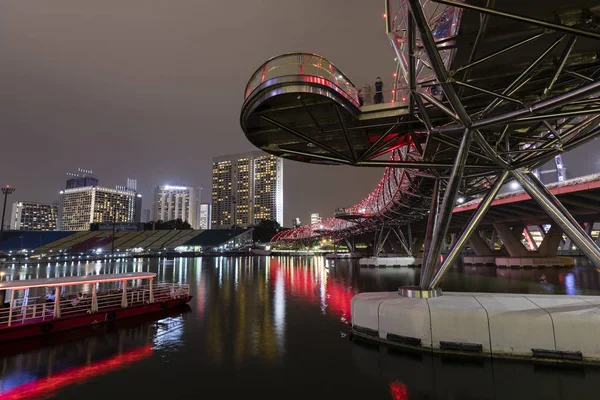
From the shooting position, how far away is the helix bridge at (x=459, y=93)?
938 cm

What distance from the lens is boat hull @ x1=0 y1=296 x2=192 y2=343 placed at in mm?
16094

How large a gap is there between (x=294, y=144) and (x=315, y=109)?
14.9 feet

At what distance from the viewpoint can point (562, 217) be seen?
1392 centimetres

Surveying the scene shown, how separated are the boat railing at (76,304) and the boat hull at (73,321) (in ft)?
1.14

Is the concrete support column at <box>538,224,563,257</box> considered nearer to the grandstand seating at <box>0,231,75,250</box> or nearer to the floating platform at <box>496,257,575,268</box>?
the floating platform at <box>496,257,575,268</box>

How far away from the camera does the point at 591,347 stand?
1095 centimetres

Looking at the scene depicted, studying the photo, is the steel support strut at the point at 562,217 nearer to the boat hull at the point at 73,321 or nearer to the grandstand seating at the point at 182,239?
the boat hull at the point at 73,321

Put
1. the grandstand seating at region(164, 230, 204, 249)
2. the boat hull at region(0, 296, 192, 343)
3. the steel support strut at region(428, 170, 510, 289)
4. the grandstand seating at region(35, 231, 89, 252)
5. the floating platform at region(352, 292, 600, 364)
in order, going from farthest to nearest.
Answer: the grandstand seating at region(164, 230, 204, 249) < the grandstand seating at region(35, 231, 89, 252) < the boat hull at region(0, 296, 192, 343) < the steel support strut at region(428, 170, 510, 289) < the floating platform at region(352, 292, 600, 364)

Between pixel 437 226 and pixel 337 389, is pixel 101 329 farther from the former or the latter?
pixel 437 226

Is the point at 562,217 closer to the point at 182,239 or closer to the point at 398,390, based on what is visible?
the point at 398,390

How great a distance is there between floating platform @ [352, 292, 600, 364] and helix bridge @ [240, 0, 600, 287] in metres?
2.40

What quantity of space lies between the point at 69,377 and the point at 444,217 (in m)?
16.0

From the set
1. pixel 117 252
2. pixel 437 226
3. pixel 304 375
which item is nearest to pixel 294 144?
pixel 437 226

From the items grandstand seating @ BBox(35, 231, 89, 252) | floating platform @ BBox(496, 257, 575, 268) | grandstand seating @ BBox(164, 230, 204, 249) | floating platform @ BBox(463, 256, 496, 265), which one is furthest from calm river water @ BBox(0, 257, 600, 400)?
grandstand seating @ BBox(35, 231, 89, 252)
